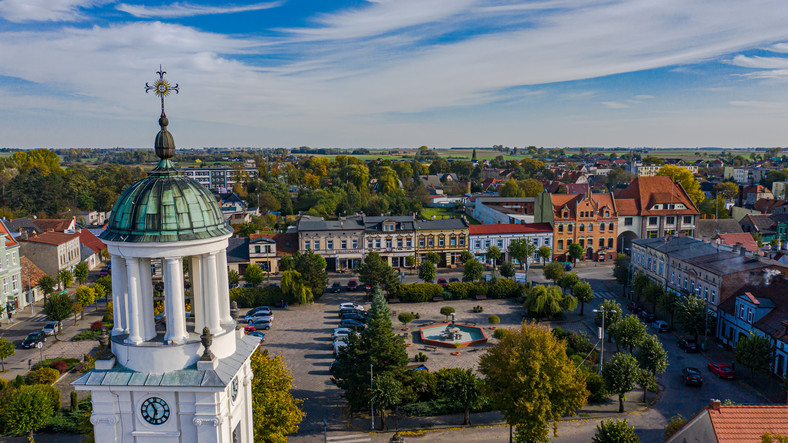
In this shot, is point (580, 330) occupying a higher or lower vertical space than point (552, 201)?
lower

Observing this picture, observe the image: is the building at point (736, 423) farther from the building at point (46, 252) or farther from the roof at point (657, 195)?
the building at point (46, 252)

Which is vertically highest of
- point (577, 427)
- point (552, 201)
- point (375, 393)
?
point (552, 201)

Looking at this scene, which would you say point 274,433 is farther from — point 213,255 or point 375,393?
point 213,255

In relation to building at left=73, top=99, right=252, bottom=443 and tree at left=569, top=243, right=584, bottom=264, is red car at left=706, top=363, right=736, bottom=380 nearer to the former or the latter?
tree at left=569, top=243, right=584, bottom=264

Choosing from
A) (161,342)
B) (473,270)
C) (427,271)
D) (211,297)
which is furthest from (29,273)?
(211,297)

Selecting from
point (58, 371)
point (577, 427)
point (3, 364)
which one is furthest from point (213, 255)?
point (3, 364)

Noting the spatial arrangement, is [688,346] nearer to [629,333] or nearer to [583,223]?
[629,333]
